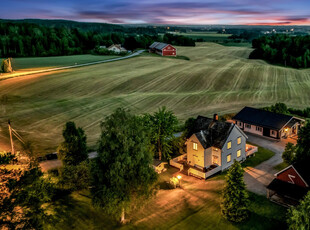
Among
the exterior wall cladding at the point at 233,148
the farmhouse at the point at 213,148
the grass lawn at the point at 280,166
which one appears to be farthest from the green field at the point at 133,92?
the grass lawn at the point at 280,166

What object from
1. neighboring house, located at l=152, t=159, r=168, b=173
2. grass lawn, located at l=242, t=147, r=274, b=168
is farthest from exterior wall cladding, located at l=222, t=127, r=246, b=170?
neighboring house, located at l=152, t=159, r=168, b=173

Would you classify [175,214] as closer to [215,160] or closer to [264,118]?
[215,160]

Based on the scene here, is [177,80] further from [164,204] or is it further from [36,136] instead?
[164,204]

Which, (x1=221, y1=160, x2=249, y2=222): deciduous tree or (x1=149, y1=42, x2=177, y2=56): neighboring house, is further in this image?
(x1=149, y1=42, x2=177, y2=56): neighboring house

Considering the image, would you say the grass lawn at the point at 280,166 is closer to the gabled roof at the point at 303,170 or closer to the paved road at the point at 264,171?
the paved road at the point at 264,171

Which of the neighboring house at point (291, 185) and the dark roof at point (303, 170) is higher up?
the dark roof at point (303, 170)

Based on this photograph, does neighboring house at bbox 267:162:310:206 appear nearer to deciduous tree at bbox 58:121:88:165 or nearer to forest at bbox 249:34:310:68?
deciduous tree at bbox 58:121:88:165

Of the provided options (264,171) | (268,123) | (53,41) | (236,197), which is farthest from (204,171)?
(53,41)
